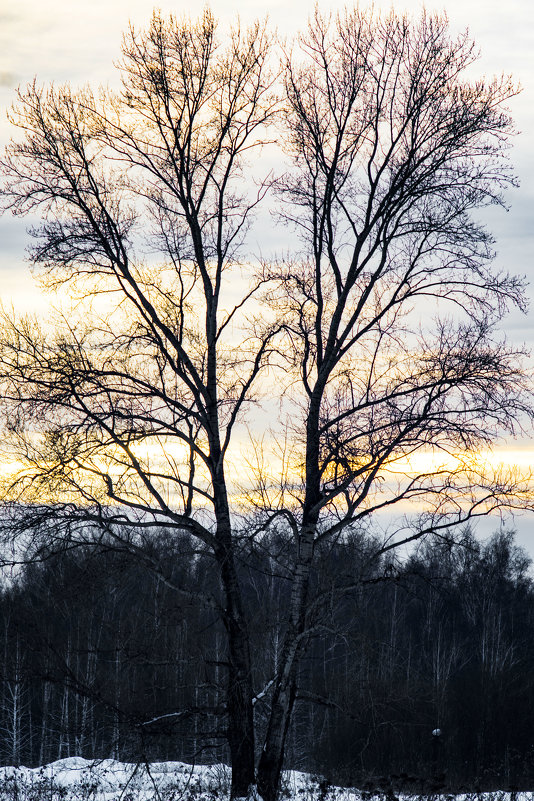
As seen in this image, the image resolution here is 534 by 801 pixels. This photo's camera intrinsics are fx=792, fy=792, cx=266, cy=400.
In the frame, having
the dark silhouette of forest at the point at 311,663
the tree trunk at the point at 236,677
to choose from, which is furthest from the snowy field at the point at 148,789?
the dark silhouette of forest at the point at 311,663

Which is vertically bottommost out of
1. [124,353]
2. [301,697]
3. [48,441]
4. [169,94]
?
[301,697]

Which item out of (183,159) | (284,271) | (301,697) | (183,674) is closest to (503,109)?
(284,271)

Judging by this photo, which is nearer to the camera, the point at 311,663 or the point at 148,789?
the point at 148,789

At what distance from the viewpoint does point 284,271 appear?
11.7 meters

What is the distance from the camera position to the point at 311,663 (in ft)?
122

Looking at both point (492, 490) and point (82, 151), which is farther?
point (82, 151)

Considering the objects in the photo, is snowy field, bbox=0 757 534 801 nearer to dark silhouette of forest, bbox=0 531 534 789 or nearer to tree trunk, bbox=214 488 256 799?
tree trunk, bbox=214 488 256 799

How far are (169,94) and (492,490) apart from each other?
7.20 metres

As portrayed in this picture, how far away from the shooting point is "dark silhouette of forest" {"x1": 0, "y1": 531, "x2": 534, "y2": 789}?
1101 centimetres

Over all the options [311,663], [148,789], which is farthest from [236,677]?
[311,663]

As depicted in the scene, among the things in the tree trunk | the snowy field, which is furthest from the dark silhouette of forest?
the snowy field

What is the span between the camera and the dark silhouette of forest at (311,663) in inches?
433

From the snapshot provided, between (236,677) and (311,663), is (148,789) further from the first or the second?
(311,663)

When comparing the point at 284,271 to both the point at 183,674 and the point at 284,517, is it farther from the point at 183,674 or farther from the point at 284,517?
the point at 183,674
